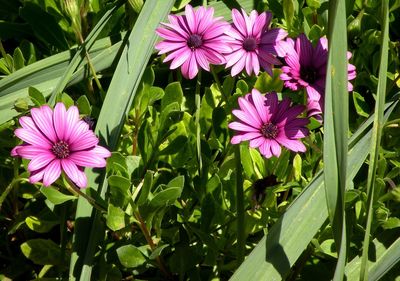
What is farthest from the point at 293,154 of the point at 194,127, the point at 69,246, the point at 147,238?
the point at 69,246

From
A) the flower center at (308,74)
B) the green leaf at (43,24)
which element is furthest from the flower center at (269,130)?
the green leaf at (43,24)

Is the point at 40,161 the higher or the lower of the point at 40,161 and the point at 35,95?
the lower

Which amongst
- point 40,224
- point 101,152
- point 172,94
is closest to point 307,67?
point 172,94

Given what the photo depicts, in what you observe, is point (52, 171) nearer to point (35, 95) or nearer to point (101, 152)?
point (101, 152)

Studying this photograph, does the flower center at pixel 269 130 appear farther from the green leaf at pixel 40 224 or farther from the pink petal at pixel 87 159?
the green leaf at pixel 40 224

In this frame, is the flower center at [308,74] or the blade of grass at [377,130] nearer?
the blade of grass at [377,130]

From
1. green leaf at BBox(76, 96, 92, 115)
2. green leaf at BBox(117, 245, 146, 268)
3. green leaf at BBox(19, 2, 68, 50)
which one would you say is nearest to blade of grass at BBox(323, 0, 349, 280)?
green leaf at BBox(117, 245, 146, 268)
